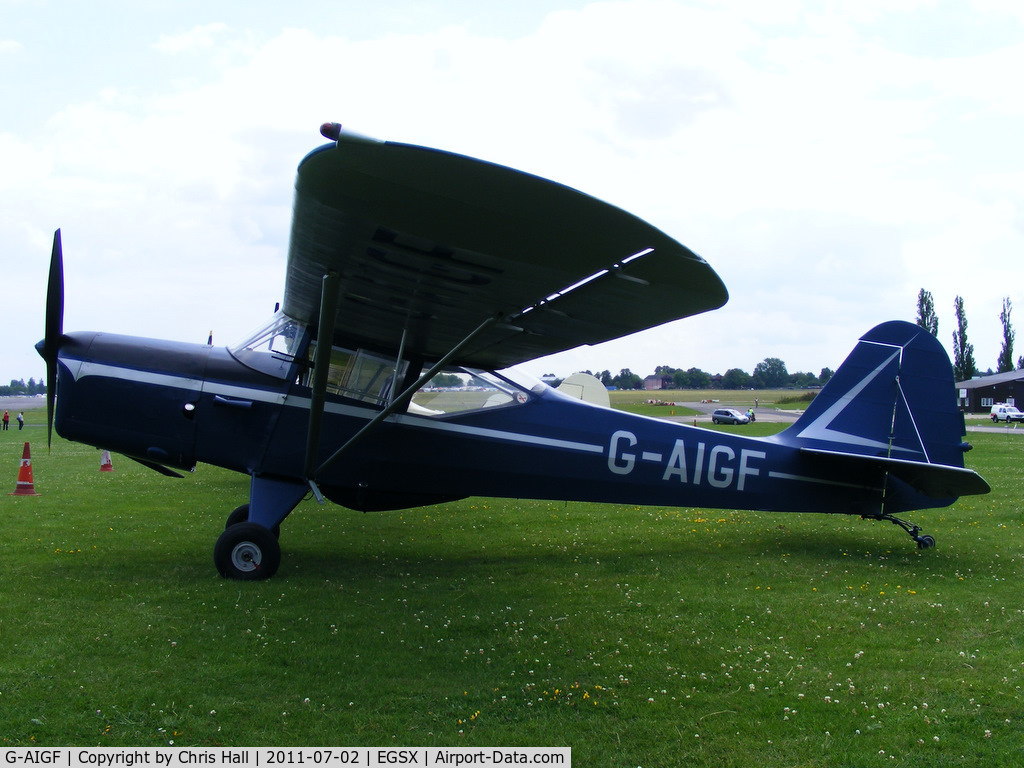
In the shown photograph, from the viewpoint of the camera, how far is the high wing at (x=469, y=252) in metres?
3.35

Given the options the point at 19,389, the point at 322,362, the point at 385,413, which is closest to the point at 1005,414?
the point at 385,413

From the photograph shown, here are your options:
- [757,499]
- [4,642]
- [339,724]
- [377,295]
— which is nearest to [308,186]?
[377,295]

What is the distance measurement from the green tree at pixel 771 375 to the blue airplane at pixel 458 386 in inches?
4758

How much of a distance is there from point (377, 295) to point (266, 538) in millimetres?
2283

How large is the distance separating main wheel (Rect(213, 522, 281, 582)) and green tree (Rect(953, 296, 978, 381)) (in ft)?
261

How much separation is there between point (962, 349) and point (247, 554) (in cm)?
8108

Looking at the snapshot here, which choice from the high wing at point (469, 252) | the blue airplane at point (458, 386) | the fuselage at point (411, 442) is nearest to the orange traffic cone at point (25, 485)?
the blue airplane at point (458, 386)

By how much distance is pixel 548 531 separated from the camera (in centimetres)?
888

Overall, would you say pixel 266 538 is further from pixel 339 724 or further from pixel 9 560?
pixel 339 724

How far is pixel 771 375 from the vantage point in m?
127

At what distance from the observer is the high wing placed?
3.35 metres

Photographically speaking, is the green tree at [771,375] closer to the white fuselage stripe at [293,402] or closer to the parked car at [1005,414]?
the parked car at [1005,414]

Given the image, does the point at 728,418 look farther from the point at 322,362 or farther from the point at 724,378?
the point at 724,378

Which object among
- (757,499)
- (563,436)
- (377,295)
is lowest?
(757,499)
